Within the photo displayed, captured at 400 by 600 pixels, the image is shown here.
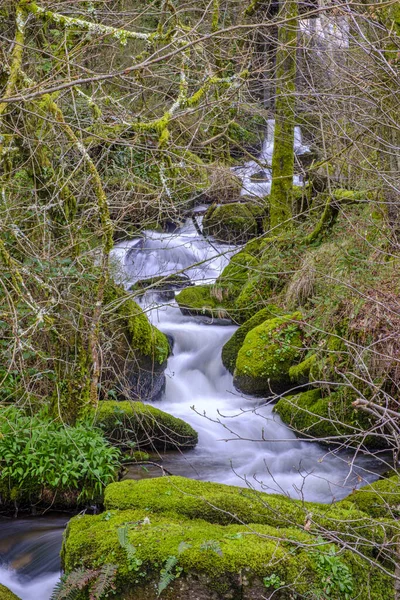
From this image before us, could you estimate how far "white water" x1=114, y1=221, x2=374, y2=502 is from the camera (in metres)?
6.86

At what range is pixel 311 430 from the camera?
7.70 meters

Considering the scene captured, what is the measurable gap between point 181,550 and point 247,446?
417 centimetres

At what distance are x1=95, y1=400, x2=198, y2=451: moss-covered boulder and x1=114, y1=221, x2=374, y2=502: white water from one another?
0.33m

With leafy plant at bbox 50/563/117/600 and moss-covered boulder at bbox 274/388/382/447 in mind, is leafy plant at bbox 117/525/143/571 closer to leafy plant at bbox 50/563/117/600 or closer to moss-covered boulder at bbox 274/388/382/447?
leafy plant at bbox 50/563/117/600

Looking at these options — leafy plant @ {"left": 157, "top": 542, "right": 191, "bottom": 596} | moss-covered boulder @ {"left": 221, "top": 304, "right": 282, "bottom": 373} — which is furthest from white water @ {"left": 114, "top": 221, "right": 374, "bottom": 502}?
leafy plant @ {"left": 157, "top": 542, "right": 191, "bottom": 596}

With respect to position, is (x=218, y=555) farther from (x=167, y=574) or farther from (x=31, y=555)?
(x=31, y=555)

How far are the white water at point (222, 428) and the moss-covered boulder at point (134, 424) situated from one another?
1.08ft

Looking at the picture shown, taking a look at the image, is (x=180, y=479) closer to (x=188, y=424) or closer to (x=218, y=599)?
(x=218, y=599)

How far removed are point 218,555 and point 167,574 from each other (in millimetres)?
337

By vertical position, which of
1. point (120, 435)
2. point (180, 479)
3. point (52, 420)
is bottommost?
point (120, 435)

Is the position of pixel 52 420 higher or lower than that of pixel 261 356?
higher

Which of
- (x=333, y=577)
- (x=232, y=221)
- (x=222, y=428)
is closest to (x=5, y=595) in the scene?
(x=333, y=577)

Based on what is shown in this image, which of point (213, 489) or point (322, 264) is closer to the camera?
point (213, 489)

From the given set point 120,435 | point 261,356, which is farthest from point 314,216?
point 120,435
